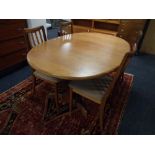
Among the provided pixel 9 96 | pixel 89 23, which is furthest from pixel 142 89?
pixel 89 23

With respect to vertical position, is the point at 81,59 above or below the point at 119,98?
above

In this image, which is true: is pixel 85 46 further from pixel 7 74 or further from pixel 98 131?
pixel 7 74

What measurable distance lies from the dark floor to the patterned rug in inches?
4.3

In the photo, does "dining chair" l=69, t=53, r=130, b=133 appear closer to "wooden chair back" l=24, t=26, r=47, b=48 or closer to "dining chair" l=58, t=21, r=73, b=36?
"wooden chair back" l=24, t=26, r=47, b=48

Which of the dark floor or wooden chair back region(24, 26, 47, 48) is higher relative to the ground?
wooden chair back region(24, 26, 47, 48)

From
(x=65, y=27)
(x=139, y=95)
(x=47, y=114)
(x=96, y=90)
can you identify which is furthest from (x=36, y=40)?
(x=139, y=95)

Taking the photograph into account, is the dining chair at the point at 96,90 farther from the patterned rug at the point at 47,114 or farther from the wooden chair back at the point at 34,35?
the wooden chair back at the point at 34,35

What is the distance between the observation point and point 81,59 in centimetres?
154

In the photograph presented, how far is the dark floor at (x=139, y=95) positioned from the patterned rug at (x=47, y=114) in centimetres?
11

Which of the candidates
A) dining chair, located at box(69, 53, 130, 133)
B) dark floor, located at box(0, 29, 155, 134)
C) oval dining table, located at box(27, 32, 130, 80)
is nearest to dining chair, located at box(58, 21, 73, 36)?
oval dining table, located at box(27, 32, 130, 80)

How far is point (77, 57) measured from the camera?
1.58 m

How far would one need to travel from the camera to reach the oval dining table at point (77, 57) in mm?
1307

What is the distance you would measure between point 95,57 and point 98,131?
2.75 ft

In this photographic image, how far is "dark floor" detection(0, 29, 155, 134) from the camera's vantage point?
1.70 m
